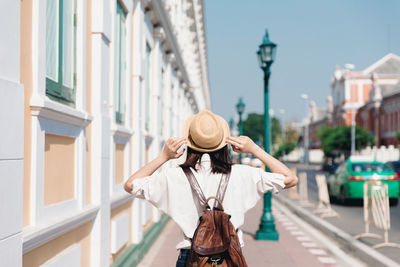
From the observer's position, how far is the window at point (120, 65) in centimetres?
724

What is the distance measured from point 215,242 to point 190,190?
38 centimetres

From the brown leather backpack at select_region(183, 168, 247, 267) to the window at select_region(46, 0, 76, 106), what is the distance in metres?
1.93

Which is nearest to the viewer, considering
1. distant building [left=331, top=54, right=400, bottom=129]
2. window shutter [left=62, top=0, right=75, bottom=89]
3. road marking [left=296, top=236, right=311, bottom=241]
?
window shutter [left=62, top=0, right=75, bottom=89]

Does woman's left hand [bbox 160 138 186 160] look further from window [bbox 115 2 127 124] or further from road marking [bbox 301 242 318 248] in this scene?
road marking [bbox 301 242 318 248]

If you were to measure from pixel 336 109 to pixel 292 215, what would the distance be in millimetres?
79383

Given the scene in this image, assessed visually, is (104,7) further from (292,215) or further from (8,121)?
(292,215)

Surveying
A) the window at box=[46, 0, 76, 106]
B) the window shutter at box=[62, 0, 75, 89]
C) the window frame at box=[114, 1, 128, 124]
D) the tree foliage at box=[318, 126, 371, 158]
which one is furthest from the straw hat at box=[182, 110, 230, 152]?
the tree foliage at box=[318, 126, 371, 158]

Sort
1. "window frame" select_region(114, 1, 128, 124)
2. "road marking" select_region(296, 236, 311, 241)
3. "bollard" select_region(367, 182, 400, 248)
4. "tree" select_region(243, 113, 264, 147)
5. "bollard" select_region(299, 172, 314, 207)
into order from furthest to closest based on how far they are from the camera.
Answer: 1. "tree" select_region(243, 113, 264, 147)
2. "bollard" select_region(299, 172, 314, 207)
3. "road marking" select_region(296, 236, 311, 241)
4. "bollard" select_region(367, 182, 400, 248)
5. "window frame" select_region(114, 1, 128, 124)

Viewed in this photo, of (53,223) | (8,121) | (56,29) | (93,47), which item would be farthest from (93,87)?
(8,121)

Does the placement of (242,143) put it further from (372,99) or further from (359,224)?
(372,99)

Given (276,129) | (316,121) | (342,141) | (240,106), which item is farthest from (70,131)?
(276,129)

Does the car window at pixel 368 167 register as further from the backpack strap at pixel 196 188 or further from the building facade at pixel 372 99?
the building facade at pixel 372 99

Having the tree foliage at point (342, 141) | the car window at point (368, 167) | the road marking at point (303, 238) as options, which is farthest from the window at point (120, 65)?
the tree foliage at point (342, 141)

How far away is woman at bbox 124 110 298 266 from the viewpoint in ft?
10.2
